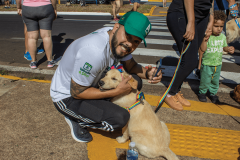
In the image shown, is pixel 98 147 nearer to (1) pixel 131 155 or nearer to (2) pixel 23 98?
(1) pixel 131 155

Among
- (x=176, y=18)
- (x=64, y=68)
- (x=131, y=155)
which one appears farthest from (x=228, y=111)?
(x=64, y=68)

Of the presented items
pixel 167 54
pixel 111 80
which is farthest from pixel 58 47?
pixel 111 80

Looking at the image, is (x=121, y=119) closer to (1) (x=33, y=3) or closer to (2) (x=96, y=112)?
(2) (x=96, y=112)

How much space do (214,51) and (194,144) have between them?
1919 millimetres

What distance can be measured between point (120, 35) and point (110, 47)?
0.82 ft

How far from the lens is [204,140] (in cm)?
252

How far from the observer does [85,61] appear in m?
1.96

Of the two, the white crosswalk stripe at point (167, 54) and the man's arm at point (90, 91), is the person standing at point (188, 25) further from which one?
the man's arm at point (90, 91)

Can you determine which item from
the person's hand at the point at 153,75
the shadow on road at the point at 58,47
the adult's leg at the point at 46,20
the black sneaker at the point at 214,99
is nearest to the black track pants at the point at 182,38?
the person's hand at the point at 153,75

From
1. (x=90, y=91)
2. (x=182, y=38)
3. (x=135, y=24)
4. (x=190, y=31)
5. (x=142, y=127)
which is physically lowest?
(x=142, y=127)

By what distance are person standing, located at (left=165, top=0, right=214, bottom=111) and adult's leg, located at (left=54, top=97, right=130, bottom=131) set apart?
4.38ft

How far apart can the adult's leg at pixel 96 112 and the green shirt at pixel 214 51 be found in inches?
83.6

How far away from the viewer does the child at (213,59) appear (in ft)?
11.3

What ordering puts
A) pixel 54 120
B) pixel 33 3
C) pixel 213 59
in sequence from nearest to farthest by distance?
pixel 54 120
pixel 213 59
pixel 33 3
